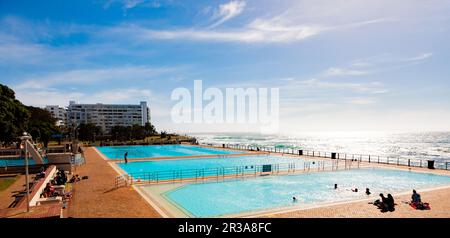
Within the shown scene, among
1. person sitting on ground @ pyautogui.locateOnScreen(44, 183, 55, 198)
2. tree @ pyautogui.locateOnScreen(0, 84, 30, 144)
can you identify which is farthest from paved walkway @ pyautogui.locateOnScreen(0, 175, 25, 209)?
tree @ pyautogui.locateOnScreen(0, 84, 30, 144)

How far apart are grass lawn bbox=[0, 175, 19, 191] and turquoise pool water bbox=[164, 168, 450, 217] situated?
1050 cm

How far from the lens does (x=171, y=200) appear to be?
16859 mm

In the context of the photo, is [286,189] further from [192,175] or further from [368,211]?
[192,175]

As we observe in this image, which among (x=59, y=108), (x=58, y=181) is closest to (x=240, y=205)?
(x=58, y=181)

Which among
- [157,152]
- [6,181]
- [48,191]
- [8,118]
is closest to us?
[48,191]

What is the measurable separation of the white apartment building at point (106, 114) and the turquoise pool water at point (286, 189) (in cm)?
15946

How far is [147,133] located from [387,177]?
11448 centimetres

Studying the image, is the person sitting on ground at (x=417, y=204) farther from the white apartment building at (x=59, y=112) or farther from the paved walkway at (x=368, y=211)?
the white apartment building at (x=59, y=112)

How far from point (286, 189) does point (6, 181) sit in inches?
769

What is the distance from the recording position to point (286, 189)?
2131 cm

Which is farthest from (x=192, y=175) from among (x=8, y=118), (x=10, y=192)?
(x=8, y=118)

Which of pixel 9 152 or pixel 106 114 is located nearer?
pixel 9 152
